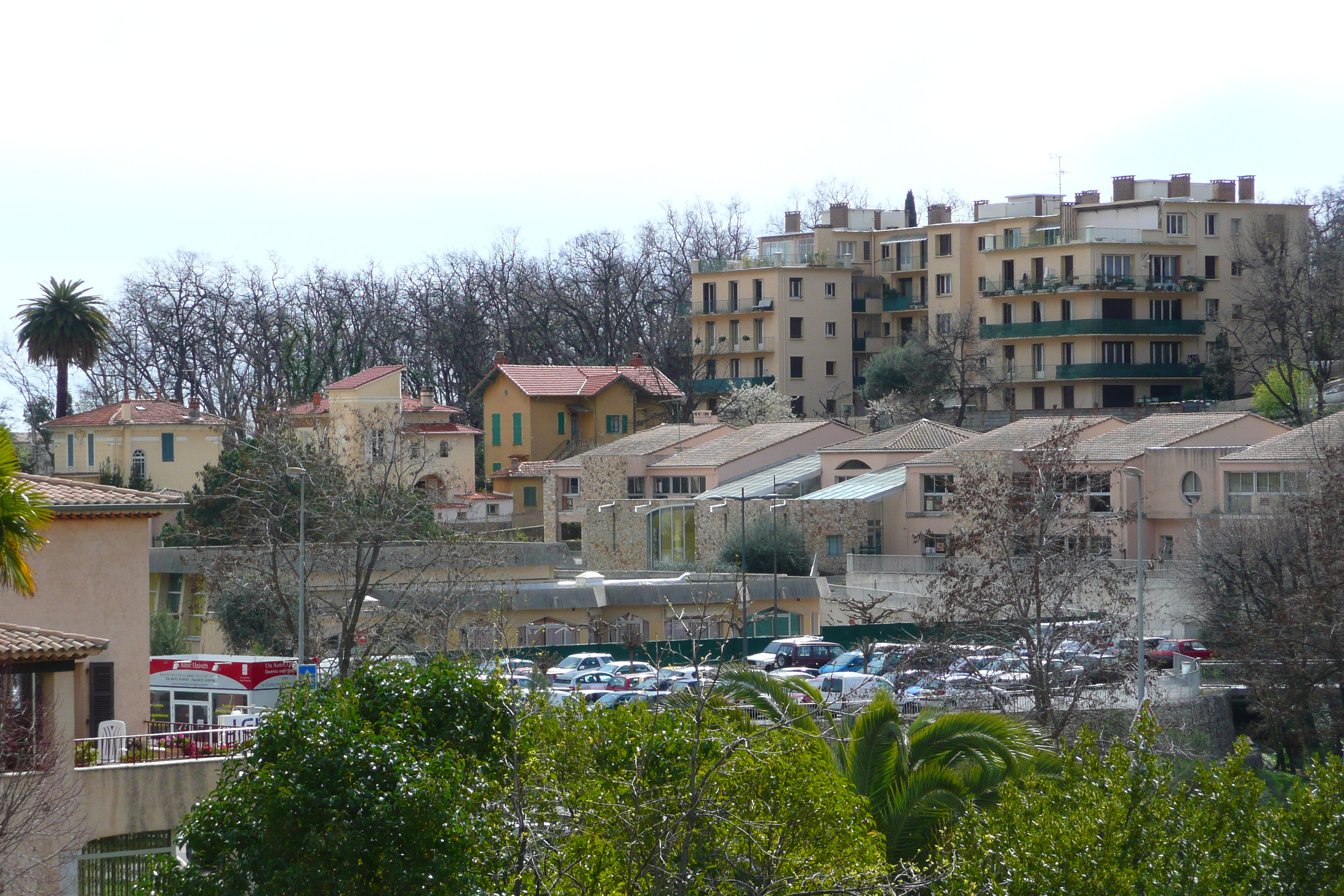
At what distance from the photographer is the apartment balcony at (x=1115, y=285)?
7956 cm

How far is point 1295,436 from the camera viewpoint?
173 ft

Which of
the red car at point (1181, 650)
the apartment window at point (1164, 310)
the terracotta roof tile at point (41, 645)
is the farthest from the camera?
the apartment window at point (1164, 310)

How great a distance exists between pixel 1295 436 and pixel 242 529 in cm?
3464

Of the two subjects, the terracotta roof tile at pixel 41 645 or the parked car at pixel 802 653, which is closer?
the terracotta roof tile at pixel 41 645

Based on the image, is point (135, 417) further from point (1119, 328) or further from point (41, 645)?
point (41, 645)

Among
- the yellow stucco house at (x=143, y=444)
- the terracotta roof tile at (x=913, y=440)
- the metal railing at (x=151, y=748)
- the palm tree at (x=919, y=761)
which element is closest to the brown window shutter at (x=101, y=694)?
the metal railing at (x=151, y=748)

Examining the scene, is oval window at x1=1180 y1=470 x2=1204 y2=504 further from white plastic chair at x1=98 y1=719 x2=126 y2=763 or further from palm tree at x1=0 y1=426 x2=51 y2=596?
palm tree at x1=0 y1=426 x2=51 y2=596

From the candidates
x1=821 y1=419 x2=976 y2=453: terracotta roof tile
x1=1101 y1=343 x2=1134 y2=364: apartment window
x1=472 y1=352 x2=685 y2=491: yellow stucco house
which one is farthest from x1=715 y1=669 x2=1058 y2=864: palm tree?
x1=472 y1=352 x2=685 y2=491: yellow stucco house

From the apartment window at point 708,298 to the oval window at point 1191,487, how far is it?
40.8 meters

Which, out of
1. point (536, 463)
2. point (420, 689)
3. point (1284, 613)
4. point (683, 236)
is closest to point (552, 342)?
point (683, 236)

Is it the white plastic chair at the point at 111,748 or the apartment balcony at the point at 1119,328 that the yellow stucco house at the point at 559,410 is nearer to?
the apartment balcony at the point at 1119,328

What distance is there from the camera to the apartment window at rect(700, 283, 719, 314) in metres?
91.9

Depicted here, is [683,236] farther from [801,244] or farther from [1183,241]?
[1183,241]

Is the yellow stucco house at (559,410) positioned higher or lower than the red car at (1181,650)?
higher
